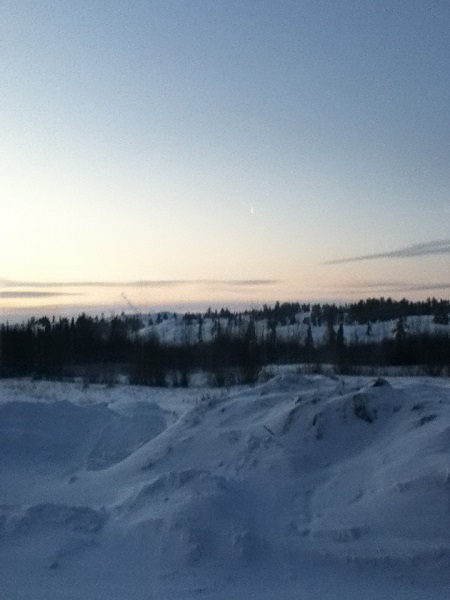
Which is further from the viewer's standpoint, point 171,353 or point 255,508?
point 171,353

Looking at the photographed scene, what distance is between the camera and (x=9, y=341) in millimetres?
46281

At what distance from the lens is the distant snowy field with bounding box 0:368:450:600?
228 inches

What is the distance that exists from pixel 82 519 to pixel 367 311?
3315 inches

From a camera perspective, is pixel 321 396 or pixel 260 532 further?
pixel 321 396

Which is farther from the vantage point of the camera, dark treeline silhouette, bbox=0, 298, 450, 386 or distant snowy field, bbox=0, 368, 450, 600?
dark treeline silhouette, bbox=0, 298, 450, 386

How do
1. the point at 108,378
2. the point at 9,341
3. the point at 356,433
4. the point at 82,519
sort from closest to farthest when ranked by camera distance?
the point at 82,519 < the point at 356,433 < the point at 108,378 < the point at 9,341

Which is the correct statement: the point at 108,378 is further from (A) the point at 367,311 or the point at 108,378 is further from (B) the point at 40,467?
(A) the point at 367,311

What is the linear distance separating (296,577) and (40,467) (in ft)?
20.3

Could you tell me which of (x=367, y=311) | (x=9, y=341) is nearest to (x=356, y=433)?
(x=9, y=341)

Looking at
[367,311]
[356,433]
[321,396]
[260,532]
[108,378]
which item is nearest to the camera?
[260,532]

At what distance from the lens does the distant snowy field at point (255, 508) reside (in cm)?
580

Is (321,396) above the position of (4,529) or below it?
above

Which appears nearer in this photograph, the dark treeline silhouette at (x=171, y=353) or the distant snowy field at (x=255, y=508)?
the distant snowy field at (x=255, y=508)

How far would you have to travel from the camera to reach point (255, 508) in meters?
7.27
